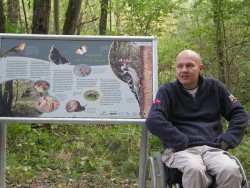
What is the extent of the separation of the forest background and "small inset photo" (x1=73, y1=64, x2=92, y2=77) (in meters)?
0.62

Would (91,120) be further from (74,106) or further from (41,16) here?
(41,16)

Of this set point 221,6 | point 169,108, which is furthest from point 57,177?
point 221,6

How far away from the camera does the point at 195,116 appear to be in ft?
10.4

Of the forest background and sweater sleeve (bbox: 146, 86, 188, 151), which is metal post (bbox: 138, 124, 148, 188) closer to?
sweater sleeve (bbox: 146, 86, 188, 151)

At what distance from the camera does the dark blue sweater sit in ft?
9.87

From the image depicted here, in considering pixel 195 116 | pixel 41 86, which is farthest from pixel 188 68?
pixel 41 86

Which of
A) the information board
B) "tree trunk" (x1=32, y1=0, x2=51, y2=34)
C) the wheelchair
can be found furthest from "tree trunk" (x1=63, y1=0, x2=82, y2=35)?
the wheelchair

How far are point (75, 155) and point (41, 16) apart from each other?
2.15 meters

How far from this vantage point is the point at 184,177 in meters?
2.78

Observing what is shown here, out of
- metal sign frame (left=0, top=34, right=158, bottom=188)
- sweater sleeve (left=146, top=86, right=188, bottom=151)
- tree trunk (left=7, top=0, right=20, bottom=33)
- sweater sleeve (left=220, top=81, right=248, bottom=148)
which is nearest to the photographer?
sweater sleeve (left=146, top=86, right=188, bottom=151)

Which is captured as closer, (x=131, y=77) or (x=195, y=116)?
(x=195, y=116)

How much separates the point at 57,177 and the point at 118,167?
0.82 meters

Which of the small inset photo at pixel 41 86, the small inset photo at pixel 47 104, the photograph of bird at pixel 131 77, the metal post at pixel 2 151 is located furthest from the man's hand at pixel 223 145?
the metal post at pixel 2 151

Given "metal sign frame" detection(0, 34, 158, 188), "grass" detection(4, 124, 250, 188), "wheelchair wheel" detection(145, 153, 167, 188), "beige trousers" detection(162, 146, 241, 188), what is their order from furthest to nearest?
"grass" detection(4, 124, 250, 188), "metal sign frame" detection(0, 34, 158, 188), "wheelchair wheel" detection(145, 153, 167, 188), "beige trousers" detection(162, 146, 241, 188)
